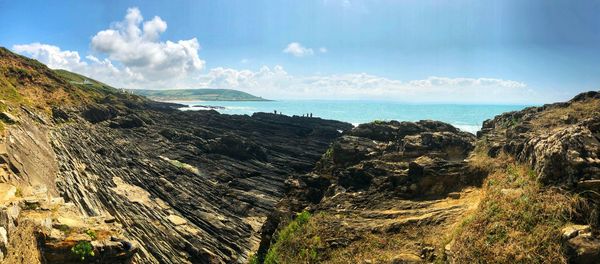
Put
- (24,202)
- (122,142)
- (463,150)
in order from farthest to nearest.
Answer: (122,142) → (463,150) → (24,202)

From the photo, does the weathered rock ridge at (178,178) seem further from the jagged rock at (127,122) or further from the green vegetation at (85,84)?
the green vegetation at (85,84)

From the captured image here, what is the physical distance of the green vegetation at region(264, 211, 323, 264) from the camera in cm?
1848

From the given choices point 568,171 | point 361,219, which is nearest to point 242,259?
point 361,219

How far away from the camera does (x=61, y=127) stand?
4803cm

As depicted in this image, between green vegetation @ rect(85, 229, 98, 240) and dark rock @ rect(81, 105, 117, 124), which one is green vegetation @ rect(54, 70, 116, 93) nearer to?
dark rock @ rect(81, 105, 117, 124)

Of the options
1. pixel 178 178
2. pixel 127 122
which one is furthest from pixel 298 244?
pixel 127 122

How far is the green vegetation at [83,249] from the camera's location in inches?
596

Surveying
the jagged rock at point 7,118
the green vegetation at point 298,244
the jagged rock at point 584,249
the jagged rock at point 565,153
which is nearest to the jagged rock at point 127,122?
the jagged rock at point 7,118

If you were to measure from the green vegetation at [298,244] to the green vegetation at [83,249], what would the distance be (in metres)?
8.86

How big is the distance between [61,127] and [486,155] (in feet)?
163

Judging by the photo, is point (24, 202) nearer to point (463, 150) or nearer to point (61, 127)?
point (463, 150)

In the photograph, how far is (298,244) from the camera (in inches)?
764

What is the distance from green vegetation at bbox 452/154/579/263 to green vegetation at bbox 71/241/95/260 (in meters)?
14.6

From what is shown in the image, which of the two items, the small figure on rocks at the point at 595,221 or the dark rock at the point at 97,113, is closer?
the small figure on rocks at the point at 595,221
